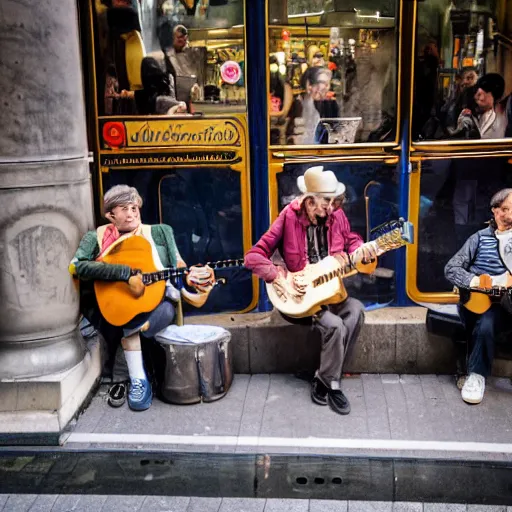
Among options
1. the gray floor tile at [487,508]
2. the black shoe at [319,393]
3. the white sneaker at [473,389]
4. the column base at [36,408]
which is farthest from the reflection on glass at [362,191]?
the gray floor tile at [487,508]

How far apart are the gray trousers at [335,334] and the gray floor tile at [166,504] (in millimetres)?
1388

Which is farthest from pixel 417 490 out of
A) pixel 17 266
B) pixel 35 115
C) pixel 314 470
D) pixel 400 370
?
pixel 35 115

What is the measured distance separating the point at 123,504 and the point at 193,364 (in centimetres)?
118

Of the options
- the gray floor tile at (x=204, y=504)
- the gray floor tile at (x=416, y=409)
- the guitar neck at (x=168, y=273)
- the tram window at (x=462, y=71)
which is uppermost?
the tram window at (x=462, y=71)

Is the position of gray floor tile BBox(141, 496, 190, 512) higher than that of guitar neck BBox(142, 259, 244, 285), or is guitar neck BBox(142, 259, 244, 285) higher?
guitar neck BBox(142, 259, 244, 285)

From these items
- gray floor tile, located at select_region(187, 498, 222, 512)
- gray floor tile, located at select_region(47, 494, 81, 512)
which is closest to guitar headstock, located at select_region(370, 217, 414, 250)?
gray floor tile, located at select_region(187, 498, 222, 512)

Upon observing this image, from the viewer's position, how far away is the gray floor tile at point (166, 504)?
457 cm

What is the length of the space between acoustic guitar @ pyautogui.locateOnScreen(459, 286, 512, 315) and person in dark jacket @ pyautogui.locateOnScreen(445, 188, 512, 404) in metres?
0.02

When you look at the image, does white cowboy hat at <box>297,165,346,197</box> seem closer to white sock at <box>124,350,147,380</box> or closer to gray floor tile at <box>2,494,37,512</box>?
white sock at <box>124,350,147,380</box>

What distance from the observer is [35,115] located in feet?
16.4

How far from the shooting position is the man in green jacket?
529cm

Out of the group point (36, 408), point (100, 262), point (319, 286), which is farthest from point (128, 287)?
point (319, 286)

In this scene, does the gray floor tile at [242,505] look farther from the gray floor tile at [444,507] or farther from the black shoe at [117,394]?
the black shoe at [117,394]

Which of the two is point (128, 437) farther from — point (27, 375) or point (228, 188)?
point (228, 188)
